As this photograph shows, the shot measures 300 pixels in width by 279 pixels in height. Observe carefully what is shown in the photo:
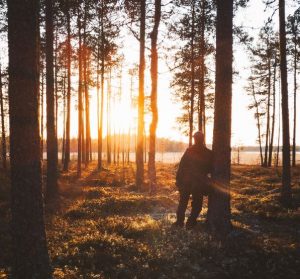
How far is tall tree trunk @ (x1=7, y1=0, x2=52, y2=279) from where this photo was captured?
18.2 feet

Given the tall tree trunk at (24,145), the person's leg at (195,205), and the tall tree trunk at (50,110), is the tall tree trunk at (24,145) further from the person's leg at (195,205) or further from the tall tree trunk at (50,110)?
the tall tree trunk at (50,110)

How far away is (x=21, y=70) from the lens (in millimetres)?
5570

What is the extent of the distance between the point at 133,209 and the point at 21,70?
9.08 meters

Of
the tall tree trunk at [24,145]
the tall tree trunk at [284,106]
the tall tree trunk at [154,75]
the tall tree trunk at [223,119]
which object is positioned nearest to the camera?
the tall tree trunk at [24,145]

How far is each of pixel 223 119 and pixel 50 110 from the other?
27.7ft

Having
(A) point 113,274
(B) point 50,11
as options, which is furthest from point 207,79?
(A) point 113,274

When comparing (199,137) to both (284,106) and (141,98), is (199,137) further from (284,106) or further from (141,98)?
(141,98)

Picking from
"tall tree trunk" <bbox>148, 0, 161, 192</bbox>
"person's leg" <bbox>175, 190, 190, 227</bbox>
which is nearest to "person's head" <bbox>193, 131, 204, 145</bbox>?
"person's leg" <bbox>175, 190, 190, 227</bbox>

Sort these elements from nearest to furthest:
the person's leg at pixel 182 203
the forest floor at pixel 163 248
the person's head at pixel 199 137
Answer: the forest floor at pixel 163 248
the person's head at pixel 199 137
the person's leg at pixel 182 203

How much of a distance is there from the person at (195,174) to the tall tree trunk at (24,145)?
456 centimetres

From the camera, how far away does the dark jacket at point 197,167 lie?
9102 mm

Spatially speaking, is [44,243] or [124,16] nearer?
[44,243]

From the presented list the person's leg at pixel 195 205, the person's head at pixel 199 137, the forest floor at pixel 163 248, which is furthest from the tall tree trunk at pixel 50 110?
the person's leg at pixel 195 205

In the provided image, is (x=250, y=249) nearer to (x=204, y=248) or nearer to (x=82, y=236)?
(x=204, y=248)
